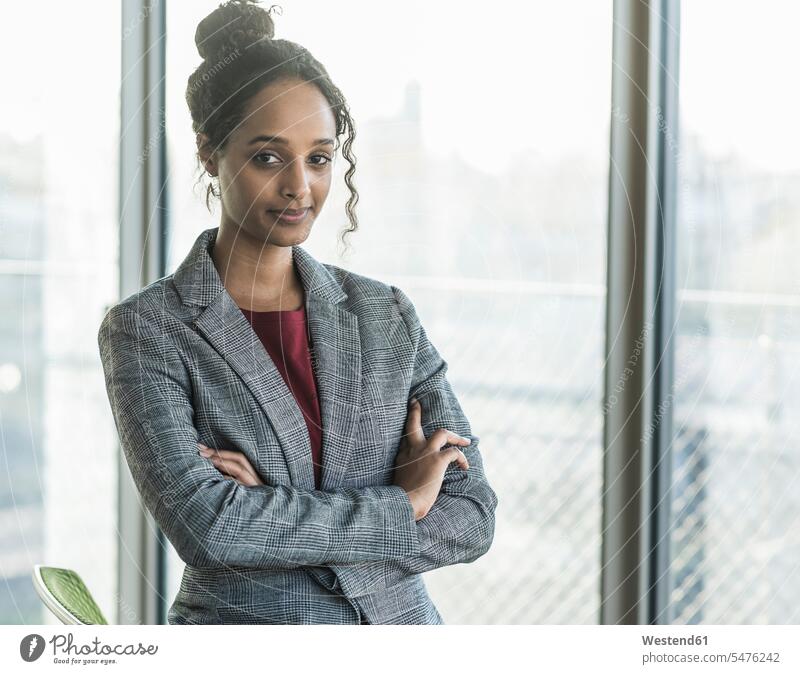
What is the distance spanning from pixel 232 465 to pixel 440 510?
20 centimetres

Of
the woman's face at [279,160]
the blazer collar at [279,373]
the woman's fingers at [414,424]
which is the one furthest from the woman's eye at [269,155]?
the woman's fingers at [414,424]

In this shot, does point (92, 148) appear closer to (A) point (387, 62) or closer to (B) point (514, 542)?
(A) point (387, 62)

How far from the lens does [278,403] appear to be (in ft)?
2.58

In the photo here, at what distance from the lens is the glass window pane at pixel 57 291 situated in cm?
123

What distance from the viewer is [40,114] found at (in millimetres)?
1267

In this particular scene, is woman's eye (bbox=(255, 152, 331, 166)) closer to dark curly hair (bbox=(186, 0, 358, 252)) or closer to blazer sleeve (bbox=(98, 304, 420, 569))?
dark curly hair (bbox=(186, 0, 358, 252))

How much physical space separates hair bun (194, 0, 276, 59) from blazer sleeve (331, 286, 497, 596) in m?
0.30

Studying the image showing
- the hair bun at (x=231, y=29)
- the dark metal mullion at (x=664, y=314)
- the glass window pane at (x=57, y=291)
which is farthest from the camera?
the glass window pane at (x=57, y=291)

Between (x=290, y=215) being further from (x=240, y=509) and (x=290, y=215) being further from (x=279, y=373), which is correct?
(x=240, y=509)

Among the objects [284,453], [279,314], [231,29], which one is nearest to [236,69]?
[231,29]

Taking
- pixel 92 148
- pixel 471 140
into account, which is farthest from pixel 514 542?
pixel 92 148
